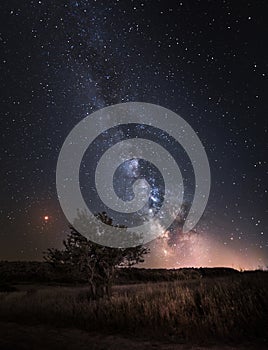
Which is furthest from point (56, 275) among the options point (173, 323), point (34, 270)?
point (173, 323)

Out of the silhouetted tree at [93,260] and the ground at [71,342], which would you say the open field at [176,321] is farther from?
the silhouetted tree at [93,260]

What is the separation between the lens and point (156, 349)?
6.55 meters

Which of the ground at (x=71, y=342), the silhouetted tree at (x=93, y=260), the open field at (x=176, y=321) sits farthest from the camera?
the silhouetted tree at (x=93, y=260)

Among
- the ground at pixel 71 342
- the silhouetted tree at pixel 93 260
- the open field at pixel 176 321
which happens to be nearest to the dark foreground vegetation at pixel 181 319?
the open field at pixel 176 321

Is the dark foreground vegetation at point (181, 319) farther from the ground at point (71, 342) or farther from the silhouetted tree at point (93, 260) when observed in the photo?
the silhouetted tree at point (93, 260)

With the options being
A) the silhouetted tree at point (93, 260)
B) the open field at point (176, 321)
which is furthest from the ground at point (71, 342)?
the silhouetted tree at point (93, 260)

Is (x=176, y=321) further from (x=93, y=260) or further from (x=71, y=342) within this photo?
(x=93, y=260)

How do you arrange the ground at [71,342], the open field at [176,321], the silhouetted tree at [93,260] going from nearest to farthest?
the ground at [71,342] < the open field at [176,321] < the silhouetted tree at [93,260]

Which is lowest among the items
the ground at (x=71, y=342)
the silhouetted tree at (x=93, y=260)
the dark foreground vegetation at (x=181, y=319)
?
the ground at (x=71, y=342)

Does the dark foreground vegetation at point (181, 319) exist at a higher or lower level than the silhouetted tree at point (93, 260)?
lower

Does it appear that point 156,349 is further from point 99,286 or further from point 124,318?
point 99,286

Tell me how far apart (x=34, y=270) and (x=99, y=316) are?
4469cm

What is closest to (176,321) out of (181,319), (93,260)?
(181,319)

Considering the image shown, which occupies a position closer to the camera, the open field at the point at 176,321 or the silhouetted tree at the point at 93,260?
the open field at the point at 176,321
